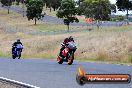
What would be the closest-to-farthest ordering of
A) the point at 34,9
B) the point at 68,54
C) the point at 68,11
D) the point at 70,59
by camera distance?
the point at 70,59 < the point at 68,54 < the point at 68,11 < the point at 34,9

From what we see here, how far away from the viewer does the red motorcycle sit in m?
24.9

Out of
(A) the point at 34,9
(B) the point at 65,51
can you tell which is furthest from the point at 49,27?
(B) the point at 65,51

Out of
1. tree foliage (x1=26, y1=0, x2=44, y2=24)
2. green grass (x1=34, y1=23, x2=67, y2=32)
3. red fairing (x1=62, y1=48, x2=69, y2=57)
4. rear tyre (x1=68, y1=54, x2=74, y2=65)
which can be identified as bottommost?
green grass (x1=34, y1=23, x2=67, y2=32)

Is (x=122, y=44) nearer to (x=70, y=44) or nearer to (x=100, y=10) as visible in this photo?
(x=70, y=44)

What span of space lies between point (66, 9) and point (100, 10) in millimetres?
7256

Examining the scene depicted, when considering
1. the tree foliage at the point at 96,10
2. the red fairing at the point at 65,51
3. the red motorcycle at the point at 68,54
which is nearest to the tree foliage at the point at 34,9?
the tree foliage at the point at 96,10

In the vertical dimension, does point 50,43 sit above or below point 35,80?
below

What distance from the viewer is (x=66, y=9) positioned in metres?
101

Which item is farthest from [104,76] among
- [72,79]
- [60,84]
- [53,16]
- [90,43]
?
[53,16]

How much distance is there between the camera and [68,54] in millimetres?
25359

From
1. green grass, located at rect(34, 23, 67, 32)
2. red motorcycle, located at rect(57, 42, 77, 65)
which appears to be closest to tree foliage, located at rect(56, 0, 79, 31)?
green grass, located at rect(34, 23, 67, 32)

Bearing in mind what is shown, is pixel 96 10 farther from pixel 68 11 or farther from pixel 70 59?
pixel 70 59

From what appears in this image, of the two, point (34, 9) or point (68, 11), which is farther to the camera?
point (34, 9)

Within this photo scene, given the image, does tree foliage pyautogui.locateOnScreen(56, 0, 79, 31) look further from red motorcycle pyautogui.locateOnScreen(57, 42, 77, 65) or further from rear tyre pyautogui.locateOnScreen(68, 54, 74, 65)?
rear tyre pyautogui.locateOnScreen(68, 54, 74, 65)
